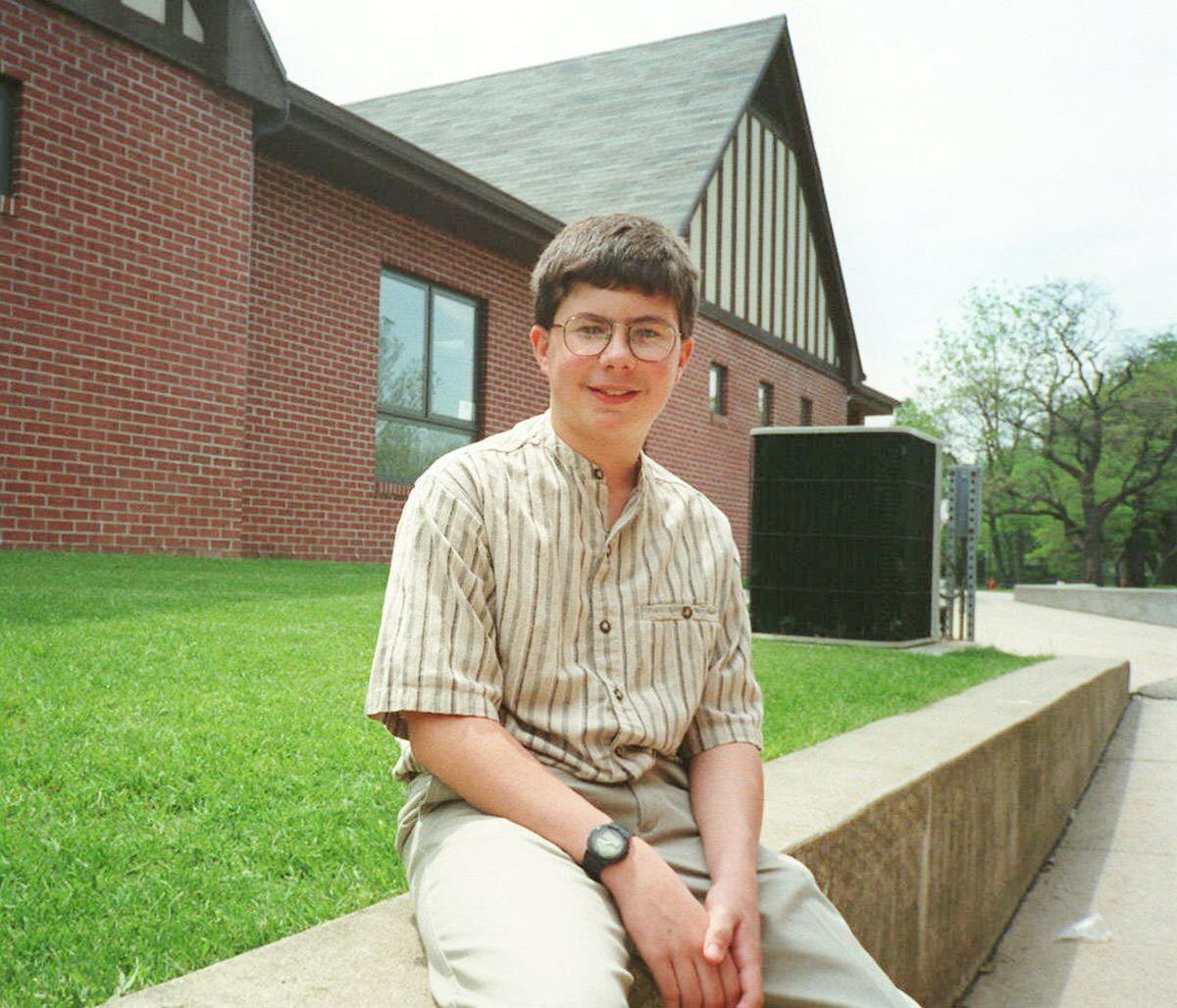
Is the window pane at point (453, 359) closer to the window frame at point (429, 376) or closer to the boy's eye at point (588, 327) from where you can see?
the window frame at point (429, 376)

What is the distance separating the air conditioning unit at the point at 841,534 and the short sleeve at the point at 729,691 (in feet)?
21.1

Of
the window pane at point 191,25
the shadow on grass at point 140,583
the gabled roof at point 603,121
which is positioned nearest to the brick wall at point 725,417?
the gabled roof at point 603,121

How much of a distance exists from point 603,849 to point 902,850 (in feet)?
5.75

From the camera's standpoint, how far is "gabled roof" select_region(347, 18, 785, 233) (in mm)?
16438

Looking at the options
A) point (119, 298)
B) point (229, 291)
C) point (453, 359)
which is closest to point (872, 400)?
point (453, 359)

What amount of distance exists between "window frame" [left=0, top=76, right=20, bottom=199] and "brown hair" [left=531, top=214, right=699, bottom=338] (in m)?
6.96

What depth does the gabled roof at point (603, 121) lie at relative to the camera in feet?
53.9

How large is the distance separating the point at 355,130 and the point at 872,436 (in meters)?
4.94

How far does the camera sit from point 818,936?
1782 millimetres

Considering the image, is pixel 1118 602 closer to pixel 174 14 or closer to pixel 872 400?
pixel 872 400

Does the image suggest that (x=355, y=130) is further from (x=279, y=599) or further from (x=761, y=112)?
(x=761, y=112)

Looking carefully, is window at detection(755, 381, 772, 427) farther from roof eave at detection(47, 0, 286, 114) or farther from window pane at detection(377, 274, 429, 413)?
roof eave at detection(47, 0, 286, 114)

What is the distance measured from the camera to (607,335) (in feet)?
6.52

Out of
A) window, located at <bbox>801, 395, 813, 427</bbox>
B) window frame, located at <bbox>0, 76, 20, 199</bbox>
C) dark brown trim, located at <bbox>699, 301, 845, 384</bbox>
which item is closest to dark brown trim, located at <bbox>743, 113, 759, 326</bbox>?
dark brown trim, located at <bbox>699, 301, 845, 384</bbox>
